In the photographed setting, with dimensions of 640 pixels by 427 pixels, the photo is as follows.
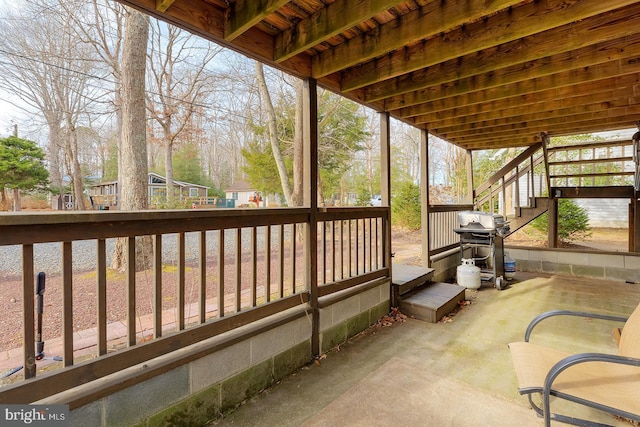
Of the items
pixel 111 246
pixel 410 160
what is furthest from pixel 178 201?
pixel 410 160

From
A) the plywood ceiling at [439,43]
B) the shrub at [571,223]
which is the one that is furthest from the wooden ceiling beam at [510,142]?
the shrub at [571,223]

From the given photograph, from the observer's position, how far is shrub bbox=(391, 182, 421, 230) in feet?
35.6

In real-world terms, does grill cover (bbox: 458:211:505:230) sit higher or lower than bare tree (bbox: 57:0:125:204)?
→ lower

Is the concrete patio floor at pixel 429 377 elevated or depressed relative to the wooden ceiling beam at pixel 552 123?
depressed

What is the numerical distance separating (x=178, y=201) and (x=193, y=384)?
7.12 metres

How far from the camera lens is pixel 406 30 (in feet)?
7.33

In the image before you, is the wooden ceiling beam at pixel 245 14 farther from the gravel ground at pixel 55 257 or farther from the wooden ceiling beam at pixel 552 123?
the wooden ceiling beam at pixel 552 123

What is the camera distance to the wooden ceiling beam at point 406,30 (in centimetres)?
194

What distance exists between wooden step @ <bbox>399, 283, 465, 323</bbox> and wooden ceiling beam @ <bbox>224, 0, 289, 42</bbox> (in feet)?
10.9

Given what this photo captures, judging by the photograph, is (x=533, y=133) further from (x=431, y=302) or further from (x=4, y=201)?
(x=4, y=201)

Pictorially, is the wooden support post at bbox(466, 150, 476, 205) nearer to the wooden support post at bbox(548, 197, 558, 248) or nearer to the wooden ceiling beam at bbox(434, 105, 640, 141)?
the wooden ceiling beam at bbox(434, 105, 640, 141)

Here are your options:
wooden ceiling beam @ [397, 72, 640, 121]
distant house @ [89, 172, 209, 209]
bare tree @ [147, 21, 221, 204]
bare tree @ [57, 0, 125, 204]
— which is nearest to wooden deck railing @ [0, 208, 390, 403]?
wooden ceiling beam @ [397, 72, 640, 121]

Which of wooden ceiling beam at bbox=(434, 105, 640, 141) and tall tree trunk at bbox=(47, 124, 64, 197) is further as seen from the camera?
tall tree trunk at bbox=(47, 124, 64, 197)

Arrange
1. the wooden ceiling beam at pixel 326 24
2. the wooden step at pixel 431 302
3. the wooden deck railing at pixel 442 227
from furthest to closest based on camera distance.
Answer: the wooden deck railing at pixel 442 227, the wooden step at pixel 431 302, the wooden ceiling beam at pixel 326 24
